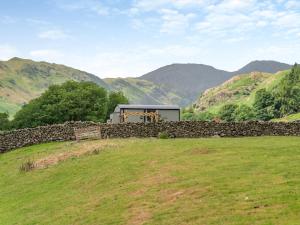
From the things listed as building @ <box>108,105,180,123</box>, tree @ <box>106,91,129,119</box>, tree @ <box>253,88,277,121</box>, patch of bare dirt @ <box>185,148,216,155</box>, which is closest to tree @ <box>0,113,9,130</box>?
tree @ <box>106,91,129,119</box>

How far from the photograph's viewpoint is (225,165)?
1161 inches

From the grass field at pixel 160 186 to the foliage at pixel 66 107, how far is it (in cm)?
7536

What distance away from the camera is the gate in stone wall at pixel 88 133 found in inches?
2128

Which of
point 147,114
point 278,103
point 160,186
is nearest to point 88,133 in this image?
point 147,114

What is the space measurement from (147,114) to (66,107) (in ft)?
151

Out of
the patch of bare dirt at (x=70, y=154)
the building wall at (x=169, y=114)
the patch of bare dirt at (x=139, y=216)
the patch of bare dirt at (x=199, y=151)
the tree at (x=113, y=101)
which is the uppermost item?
the tree at (x=113, y=101)

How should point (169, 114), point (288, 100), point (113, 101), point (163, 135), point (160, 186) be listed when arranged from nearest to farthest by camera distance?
point (160, 186), point (163, 135), point (169, 114), point (113, 101), point (288, 100)

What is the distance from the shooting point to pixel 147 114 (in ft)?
254

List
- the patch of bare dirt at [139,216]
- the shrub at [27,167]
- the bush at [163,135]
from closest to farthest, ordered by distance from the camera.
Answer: the patch of bare dirt at [139,216] → the shrub at [27,167] → the bush at [163,135]

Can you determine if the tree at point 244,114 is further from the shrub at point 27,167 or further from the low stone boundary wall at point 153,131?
the shrub at point 27,167

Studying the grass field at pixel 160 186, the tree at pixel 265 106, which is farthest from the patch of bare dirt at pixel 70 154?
the tree at pixel 265 106

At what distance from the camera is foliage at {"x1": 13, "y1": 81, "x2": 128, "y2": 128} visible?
119 metres

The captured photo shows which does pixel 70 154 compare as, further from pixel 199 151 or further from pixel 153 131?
pixel 199 151

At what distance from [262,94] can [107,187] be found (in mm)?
161174
